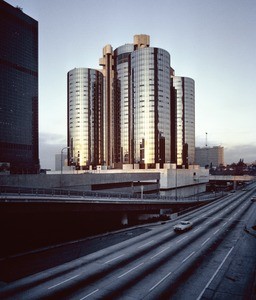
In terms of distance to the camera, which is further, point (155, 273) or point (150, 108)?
point (150, 108)

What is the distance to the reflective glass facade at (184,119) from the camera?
182 meters

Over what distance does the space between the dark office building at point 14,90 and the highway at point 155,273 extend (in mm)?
165869

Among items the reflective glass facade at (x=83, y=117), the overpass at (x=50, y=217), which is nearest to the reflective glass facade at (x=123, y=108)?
the reflective glass facade at (x=83, y=117)

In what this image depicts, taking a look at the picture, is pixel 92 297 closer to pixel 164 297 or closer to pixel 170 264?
pixel 164 297

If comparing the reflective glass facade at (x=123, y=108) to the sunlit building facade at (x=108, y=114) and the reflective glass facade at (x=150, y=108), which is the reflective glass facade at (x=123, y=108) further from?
the sunlit building facade at (x=108, y=114)

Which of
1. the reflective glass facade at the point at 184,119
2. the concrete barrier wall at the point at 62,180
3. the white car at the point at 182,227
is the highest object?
the reflective glass facade at the point at 184,119

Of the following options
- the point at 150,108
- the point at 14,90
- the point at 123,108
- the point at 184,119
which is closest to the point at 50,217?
the point at 150,108

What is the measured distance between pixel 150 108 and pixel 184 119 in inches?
2103

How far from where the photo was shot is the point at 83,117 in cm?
17938

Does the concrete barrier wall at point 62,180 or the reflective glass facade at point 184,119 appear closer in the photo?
the concrete barrier wall at point 62,180

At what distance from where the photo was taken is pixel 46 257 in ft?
95.0

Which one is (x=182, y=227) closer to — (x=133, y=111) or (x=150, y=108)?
(x=150, y=108)

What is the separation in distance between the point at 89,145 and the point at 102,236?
471ft

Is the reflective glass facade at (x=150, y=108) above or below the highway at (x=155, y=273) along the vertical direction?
above
